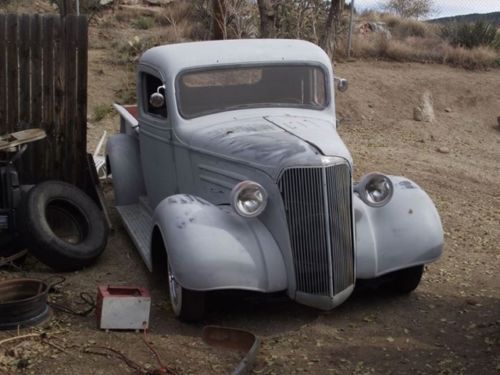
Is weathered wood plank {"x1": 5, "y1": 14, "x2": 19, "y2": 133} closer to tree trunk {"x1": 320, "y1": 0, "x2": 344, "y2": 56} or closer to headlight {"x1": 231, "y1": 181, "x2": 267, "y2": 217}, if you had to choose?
headlight {"x1": 231, "y1": 181, "x2": 267, "y2": 217}

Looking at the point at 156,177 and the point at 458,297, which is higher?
the point at 156,177

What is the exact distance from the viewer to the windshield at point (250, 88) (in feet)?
19.6

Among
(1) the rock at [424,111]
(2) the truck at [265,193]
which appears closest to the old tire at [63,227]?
(2) the truck at [265,193]

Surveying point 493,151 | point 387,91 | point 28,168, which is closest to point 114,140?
point 28,168

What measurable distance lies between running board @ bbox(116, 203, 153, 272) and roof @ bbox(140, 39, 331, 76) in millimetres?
1321

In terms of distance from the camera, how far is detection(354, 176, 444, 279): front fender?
5.06m

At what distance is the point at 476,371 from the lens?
→ 4242mm

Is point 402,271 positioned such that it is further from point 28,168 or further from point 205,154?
point 28,168

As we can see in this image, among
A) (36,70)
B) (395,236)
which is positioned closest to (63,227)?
(36,70)

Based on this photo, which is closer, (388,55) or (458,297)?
(458,297)

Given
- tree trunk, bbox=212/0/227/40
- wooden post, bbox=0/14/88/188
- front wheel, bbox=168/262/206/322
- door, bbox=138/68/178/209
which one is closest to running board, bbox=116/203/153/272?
door, bbox=138/68/178/209

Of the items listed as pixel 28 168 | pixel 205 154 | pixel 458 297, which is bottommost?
pixel 458 297

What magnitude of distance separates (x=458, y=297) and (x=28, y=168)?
14.1 ft

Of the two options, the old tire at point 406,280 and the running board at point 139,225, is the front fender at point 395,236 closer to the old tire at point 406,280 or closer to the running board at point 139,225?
the old tire at point 406,280
